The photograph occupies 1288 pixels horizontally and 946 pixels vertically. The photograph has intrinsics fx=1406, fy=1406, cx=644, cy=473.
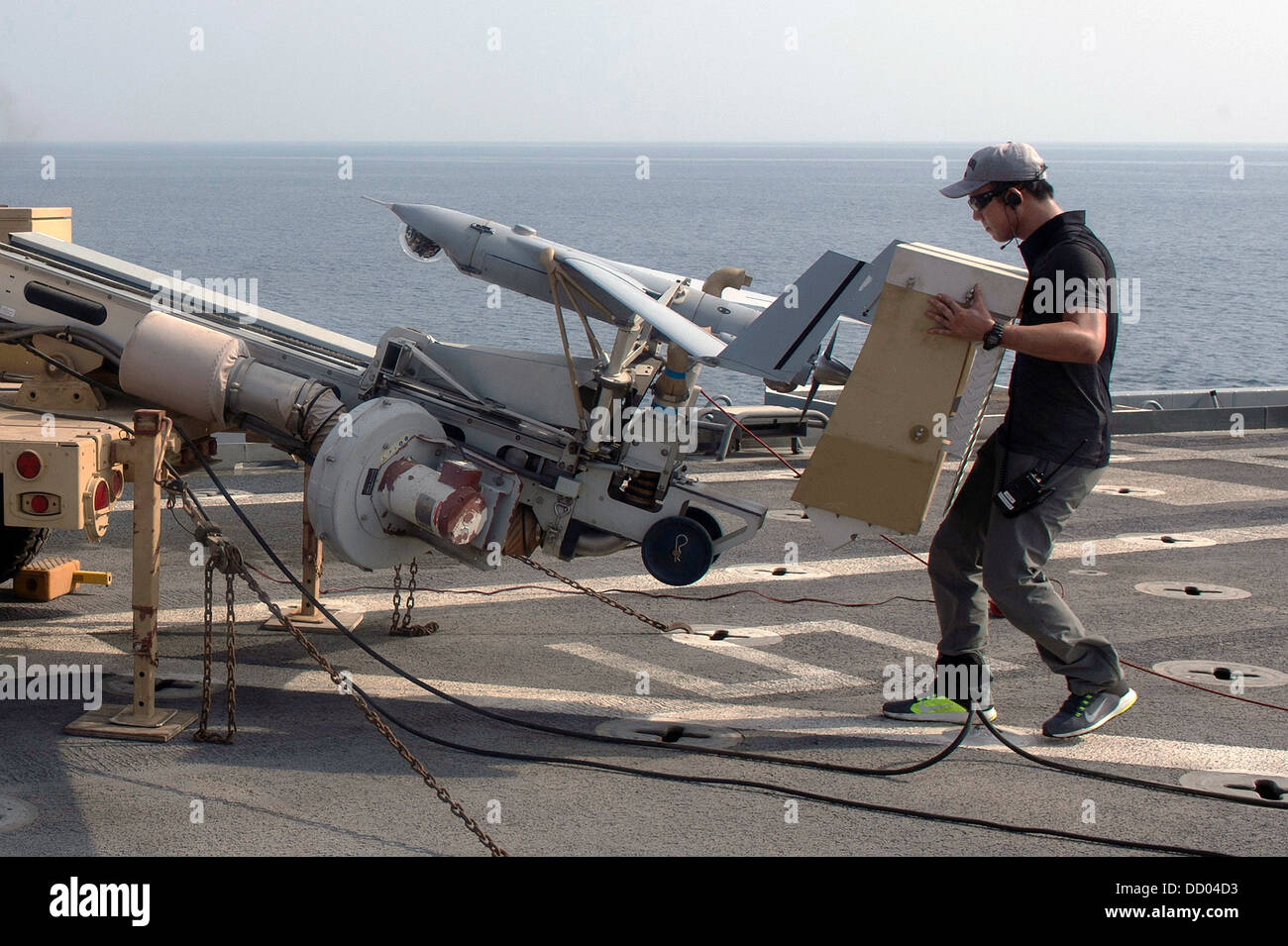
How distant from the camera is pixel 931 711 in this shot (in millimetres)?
7434

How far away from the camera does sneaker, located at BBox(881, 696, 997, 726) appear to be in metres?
7.41

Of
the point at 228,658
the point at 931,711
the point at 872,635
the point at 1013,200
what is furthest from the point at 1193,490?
the point at 228,658

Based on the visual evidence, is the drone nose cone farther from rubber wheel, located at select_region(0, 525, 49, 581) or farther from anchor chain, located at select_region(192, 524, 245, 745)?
rubber wheel, located at select_region(0, 525, 49, 581)

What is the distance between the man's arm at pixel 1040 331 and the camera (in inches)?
249

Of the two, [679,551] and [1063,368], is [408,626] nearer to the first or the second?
[679,551]

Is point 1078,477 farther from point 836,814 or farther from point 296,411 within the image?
point 296,411

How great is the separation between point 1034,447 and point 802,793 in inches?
78.7

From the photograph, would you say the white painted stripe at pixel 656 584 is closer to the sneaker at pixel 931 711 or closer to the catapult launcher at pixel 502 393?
the catapult launcher at pixel 502 393

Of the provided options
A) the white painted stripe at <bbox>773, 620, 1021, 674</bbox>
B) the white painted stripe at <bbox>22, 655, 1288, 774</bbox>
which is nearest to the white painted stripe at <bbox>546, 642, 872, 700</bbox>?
the white painted stripe at <bbox>22, 655, 1288, 774</bbox>

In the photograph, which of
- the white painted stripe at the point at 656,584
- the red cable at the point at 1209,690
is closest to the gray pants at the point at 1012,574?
the red cable at the point at 1209,690

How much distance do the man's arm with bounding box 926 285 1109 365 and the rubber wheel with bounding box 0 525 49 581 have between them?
20.0 ft

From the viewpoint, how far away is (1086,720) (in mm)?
7059

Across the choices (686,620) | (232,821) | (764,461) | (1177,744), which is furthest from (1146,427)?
(232,821)

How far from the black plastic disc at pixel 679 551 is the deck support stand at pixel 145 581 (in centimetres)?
249
